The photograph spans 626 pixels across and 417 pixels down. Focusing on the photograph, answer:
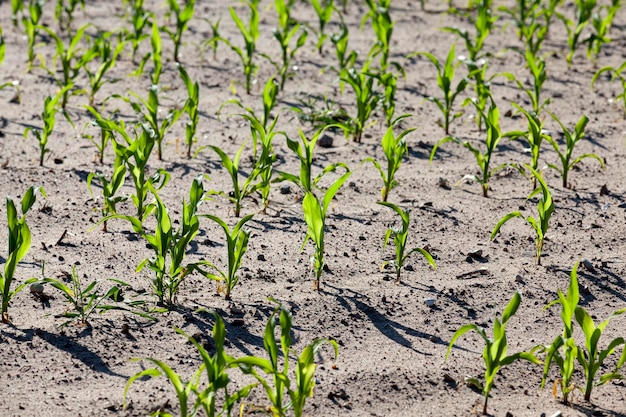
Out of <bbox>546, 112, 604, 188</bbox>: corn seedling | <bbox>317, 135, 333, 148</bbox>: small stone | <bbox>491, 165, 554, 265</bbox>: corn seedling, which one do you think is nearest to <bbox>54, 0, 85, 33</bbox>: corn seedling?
<bbox>317, 135, 333, 148</bbox>: small stone

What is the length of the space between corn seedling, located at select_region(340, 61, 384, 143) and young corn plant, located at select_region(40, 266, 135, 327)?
1.83m

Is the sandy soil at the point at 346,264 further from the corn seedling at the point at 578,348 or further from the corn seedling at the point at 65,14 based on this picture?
the corn seedling at the point at 65,14

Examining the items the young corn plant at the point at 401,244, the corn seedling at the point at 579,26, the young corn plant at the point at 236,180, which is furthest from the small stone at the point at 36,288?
the corn seedling at the point at 579,26

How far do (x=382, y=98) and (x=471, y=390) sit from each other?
252 centimetres

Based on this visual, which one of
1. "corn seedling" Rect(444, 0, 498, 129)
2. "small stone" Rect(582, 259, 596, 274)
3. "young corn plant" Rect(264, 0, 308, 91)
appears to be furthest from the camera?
"young corn plant" Rect(264, 0, 308, 91)

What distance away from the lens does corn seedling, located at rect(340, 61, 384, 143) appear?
5285 millimetres

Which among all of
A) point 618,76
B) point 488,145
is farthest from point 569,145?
point 618,76

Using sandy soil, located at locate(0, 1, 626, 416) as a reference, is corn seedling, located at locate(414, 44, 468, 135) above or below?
above

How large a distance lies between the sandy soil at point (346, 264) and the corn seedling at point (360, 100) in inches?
4.2

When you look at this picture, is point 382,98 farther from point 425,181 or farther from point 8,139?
point 8,139

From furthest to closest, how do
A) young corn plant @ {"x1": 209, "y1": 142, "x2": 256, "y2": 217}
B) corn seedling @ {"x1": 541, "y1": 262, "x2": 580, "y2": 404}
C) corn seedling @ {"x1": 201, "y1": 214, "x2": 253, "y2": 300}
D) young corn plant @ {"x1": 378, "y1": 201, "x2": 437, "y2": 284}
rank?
1. young corn plant @ {"x1": 209, "y1": 142, "x2": 256, "y2": 217}
2. young corn plant @ {"x1": 378, "y1": 201, "x2": 437, "y2": 284}
3. corn seedling @ {"x1": 201, "y1": 214, "x2": 253, "y2": 300}
4. corn seedling @ {"x1": 541, "y1": 262, "x2": 580, "y2": 404}

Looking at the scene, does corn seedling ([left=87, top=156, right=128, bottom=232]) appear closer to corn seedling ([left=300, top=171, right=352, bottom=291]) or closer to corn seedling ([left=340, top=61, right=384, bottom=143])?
corn seedling ([left=300, top=171, right=352, bottom=291])

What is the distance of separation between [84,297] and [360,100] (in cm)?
221

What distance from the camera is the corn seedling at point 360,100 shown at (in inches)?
208
